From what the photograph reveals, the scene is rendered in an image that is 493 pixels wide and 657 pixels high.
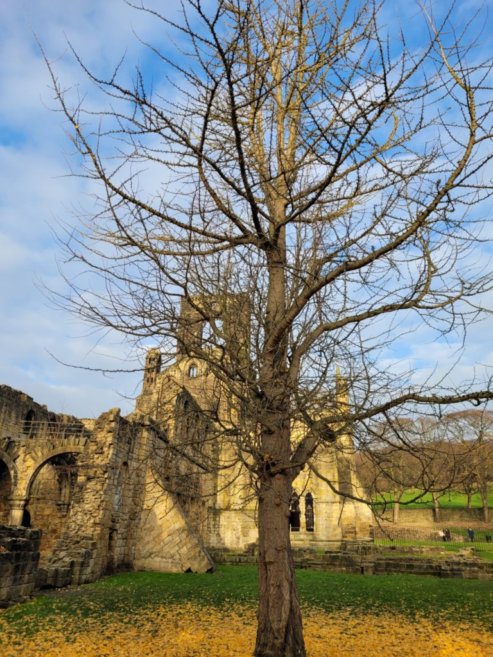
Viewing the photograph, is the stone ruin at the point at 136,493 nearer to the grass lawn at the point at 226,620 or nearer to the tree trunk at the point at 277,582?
the tree trunk at the point at 277,582

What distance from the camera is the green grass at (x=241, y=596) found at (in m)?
7.47

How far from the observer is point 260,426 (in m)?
4.87

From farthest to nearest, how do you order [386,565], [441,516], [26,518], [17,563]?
[441,516], [26,518], [386,565], [17,563]

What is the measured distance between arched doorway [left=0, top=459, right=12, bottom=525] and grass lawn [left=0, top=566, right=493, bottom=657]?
10660mm

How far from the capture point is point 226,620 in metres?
6.98

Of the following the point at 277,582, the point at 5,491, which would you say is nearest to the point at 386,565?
the point at 277,582

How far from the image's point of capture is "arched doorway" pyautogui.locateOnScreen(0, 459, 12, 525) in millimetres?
19034

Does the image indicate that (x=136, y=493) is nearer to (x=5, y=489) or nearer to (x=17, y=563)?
(x=17, y=563)

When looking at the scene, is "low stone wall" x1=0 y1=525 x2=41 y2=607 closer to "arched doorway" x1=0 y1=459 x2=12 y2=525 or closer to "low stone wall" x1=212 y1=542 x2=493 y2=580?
"low stone wall" x1=212 y1=542 x2=493 y2=580

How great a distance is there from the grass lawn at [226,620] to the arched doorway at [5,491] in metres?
10.7

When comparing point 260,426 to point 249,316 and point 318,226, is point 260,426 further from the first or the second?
point 318,226

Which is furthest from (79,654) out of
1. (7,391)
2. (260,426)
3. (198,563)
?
(7,391)

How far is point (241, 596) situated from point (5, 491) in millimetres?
14245

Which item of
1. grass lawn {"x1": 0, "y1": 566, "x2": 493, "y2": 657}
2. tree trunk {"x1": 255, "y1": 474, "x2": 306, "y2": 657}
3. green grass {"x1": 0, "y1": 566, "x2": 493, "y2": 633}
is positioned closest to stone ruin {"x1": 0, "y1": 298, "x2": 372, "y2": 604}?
tree trunk {"x1": 255, "y1": 474, "x2": 306, "y2": 657}
